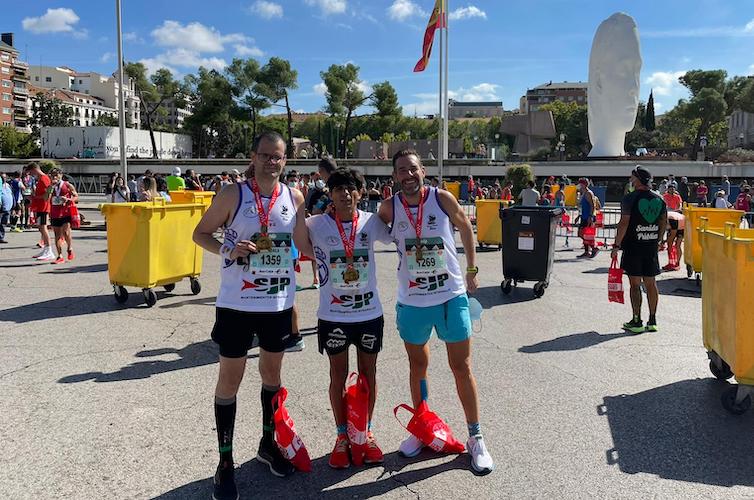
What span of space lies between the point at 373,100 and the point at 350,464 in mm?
56195

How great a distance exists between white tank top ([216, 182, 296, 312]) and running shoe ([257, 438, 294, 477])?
85 centimetres

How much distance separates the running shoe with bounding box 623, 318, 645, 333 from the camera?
22.1 feet

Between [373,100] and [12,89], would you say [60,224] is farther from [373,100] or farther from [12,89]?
[12,89]

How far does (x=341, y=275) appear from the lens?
11.4ft

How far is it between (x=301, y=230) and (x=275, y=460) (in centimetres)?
132

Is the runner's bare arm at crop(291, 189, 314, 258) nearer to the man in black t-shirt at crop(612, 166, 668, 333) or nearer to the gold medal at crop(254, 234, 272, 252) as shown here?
the gold medal at crop(254, 234, 272, 252)

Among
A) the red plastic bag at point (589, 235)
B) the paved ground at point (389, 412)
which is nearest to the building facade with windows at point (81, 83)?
the red plastic bag at point (589, 235)

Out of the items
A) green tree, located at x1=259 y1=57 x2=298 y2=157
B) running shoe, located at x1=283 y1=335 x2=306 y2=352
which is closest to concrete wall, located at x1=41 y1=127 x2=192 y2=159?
green tree, located at x1=259 y1=57 x2=298 y2=157

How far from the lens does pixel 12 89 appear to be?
10756 centimetres

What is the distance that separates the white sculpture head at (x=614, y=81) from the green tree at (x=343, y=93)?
73.6 ft

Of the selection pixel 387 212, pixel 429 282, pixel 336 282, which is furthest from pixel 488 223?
pixel 336 282

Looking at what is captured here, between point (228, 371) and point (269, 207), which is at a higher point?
point (269, 207)

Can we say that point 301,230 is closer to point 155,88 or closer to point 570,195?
point 570,195

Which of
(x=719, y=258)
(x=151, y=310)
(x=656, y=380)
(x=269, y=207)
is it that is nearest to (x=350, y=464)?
(x=269, y=207)
